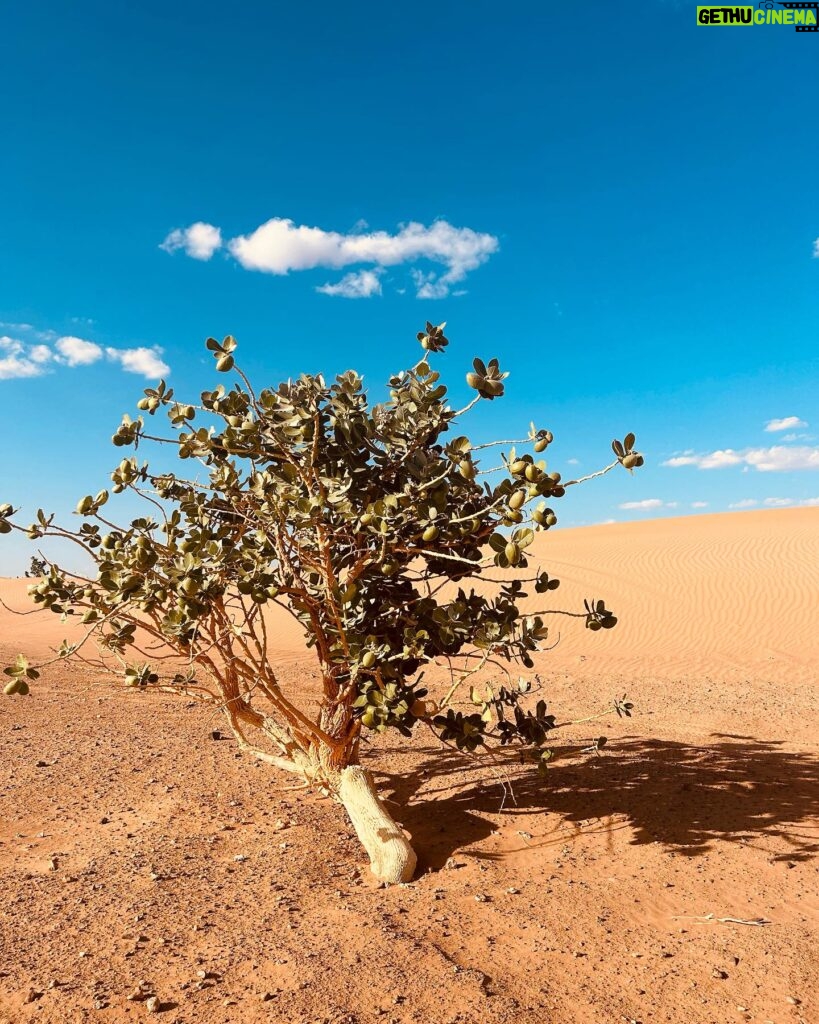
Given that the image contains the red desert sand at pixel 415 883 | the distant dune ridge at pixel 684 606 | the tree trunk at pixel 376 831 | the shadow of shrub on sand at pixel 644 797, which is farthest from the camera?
the distant dune ridge at pixel 684 606

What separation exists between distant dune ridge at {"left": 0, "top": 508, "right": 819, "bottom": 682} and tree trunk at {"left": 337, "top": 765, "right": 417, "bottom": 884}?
366 centimetres

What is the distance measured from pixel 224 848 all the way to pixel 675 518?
41.0 m

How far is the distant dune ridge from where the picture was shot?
13352mm

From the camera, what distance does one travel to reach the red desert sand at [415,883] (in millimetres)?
2658

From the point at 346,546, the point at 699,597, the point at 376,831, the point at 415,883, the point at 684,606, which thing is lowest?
the point at 684,606

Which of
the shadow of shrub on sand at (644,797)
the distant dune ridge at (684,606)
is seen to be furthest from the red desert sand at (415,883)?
the distant dune ridge at (684,606)

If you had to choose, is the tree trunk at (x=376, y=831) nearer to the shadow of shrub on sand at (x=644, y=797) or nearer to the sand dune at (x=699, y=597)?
the shadow of shrub on sand at (x=644, y=797)

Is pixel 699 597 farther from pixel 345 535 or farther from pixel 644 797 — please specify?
pixel 345 535

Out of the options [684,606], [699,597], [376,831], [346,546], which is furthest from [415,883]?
[699,597]

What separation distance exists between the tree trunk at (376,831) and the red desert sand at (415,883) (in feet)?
0.35

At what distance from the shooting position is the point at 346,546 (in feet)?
13.2

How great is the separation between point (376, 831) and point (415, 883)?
1.12 feet

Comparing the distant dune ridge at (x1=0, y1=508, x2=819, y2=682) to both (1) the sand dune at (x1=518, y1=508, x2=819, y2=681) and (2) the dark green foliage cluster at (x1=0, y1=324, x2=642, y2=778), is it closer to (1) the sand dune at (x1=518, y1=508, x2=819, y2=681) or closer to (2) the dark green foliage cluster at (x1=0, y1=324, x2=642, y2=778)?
(1) the sand dune at (x1=518, y1=508, x2=819, y2=681)

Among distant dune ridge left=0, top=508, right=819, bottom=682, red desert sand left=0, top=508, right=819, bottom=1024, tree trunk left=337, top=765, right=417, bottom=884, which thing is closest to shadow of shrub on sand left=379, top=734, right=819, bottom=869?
red desert sand left=0, top=508, right=819, bottom=1024
